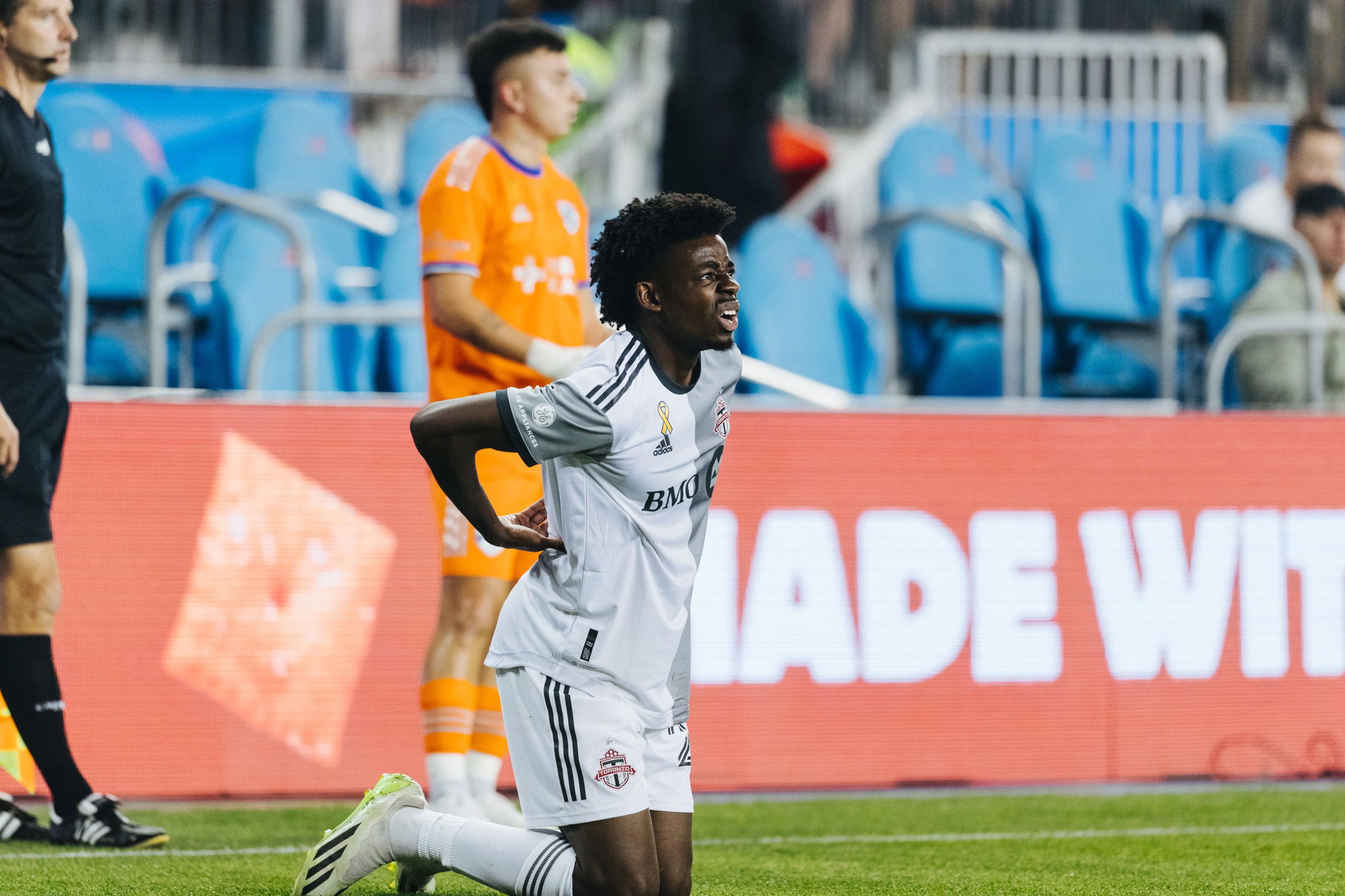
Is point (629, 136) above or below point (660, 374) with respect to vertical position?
above

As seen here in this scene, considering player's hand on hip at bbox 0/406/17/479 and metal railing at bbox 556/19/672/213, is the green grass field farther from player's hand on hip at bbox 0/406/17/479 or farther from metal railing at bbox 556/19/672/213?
metal railing at bbox 556/19/672/213

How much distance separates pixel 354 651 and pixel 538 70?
2140mm

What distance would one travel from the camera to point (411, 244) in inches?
363

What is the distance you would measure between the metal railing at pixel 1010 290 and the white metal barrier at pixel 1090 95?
344cm

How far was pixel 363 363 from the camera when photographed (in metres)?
8.72

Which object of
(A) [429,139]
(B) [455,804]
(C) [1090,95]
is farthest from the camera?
(C) [1090,95]

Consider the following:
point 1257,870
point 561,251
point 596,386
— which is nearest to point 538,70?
point 561,251

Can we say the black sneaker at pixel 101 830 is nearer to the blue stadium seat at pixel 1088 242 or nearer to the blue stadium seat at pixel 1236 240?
the blue stadium seat at pixel 1236 240

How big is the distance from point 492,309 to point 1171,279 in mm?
3954

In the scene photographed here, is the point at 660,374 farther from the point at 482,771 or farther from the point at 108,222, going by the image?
the point at 108,222

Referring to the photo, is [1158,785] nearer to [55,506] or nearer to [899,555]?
[899,555]

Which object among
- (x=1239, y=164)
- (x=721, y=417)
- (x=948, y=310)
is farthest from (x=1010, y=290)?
(x=721, y=417)

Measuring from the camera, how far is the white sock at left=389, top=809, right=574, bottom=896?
12.9 feet

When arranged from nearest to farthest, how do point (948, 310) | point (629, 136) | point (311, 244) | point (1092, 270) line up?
point (311, 244)
point (948, 310)
point (1092, 270)
point (629, 136)
